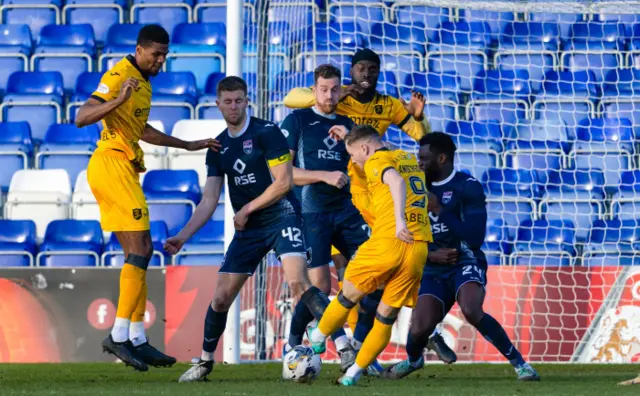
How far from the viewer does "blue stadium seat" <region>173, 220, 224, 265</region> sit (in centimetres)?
1178

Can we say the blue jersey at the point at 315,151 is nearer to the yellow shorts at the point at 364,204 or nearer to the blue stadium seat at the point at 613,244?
the yellow shorts at the point at 364,204

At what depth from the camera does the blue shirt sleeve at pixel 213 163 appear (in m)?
7.61

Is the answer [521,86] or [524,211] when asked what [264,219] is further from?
[521,86]

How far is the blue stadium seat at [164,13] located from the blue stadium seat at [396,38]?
2.67 metres

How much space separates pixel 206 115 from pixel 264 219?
6.50m

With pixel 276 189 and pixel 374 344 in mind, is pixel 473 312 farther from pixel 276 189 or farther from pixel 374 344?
pixel 276 189

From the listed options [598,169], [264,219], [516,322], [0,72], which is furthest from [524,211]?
[0,72]

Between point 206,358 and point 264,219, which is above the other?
point 264,219

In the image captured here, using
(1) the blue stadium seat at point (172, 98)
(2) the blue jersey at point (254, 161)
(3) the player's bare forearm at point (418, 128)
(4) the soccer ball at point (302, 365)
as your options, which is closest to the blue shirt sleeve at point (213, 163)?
(2) the blue jersey at point (254, 161)

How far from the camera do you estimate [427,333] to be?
26.0 ft

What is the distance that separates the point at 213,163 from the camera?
301 inches

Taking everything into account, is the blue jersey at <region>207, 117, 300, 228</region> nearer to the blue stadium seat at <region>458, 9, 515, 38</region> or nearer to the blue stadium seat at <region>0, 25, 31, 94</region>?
the blue stadium seat at <region>458, 9, 515, 38</region>

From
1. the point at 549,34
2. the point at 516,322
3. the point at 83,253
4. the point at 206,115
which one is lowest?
the point at 516,322

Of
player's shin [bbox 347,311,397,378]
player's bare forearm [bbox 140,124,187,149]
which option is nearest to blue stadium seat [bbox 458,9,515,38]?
player's bare forearm [bbox 140,124,187,149]
